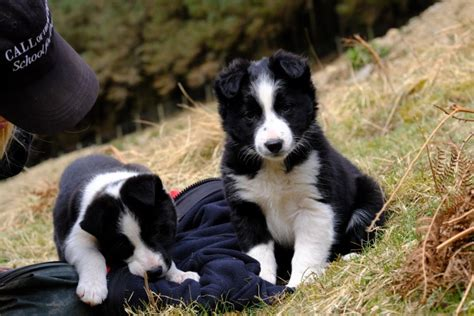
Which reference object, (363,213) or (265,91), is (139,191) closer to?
(265,91)

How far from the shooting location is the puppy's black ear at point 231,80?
4.45m

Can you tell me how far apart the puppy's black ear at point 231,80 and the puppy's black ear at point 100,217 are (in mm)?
864

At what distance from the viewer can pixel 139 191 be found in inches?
168

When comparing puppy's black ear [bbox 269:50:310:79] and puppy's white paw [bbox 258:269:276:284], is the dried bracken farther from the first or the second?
puppy's black ear [bbox 269:50:310:79]

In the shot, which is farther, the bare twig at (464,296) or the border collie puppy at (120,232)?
the border collie puppy at (120,232)

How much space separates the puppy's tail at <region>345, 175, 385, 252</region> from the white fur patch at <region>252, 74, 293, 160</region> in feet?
2.30

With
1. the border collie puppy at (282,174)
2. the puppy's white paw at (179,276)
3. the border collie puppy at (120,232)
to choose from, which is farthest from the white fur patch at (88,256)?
the border collie puppy at (282,174)

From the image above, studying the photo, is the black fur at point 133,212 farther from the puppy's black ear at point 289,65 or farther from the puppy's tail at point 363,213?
the puppy's tail at point 363,213

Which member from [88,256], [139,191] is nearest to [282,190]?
[139,191]

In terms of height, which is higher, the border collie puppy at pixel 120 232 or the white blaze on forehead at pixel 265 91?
the white blaze on forehead at pixel 265 91

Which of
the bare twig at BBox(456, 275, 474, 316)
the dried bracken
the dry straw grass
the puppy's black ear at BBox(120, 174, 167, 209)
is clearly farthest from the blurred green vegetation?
the bare twig at BBox(456, 275, 474, 316)

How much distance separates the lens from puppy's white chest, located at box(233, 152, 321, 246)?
4.51 metres

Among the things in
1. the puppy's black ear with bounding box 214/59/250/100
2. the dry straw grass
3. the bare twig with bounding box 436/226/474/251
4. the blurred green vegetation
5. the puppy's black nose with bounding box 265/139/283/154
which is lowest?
the blurred green vegetation

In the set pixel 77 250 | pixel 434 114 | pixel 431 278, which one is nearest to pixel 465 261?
pixel 431 278
